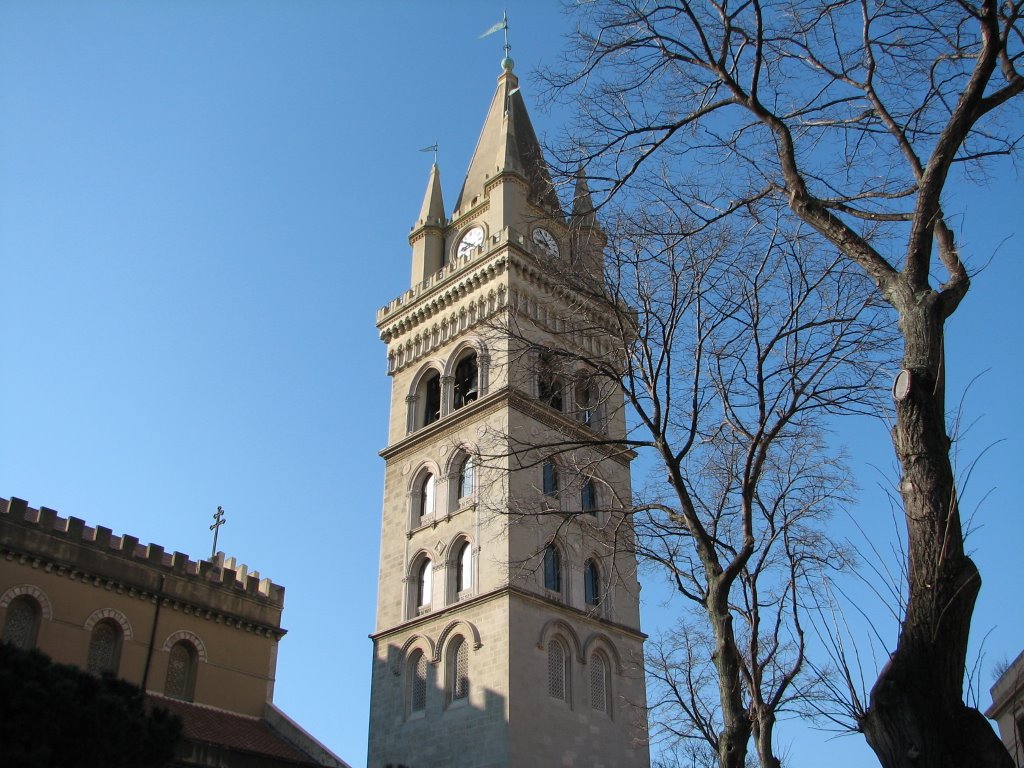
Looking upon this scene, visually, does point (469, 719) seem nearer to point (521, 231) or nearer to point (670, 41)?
point (521, 231)

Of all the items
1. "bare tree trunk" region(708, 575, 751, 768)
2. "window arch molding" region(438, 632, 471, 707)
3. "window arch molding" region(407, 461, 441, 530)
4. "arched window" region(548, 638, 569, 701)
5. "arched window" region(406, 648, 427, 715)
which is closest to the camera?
"bare tree trunk" region(708, 575, 751, 768)

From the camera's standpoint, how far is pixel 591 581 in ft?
109

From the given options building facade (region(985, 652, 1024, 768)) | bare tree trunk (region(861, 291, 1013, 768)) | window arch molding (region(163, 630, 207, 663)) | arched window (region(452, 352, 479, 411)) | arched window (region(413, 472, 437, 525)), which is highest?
arched window (region(452, 352, 479, 411))

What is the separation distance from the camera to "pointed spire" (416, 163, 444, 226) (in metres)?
42.7

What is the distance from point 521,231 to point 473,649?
Result: 51.7 feet

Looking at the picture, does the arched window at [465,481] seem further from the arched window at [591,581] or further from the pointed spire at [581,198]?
the pointed spire at [581,198]

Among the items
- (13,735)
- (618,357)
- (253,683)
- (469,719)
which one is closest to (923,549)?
(618,357)

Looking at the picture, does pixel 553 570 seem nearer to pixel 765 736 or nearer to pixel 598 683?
Result: pixel 598 683

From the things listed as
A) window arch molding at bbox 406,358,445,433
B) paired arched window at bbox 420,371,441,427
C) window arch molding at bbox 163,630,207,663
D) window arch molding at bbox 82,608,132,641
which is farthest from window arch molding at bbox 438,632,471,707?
window arch molding at bbox 82,608,132,641

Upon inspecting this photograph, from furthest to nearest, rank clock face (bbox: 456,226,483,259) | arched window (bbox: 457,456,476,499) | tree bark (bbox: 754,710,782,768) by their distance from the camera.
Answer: clock face (bbox: 456,226,483,259)
arched window (bbox: 457,456,476,499)
tree bark (bbox: 754,710,782,768)

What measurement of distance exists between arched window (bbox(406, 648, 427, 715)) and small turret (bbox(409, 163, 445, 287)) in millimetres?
15146

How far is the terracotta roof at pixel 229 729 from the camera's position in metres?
26.7

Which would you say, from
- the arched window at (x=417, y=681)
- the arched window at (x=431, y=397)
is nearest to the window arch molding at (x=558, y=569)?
the arched window at (x=417, y=681)

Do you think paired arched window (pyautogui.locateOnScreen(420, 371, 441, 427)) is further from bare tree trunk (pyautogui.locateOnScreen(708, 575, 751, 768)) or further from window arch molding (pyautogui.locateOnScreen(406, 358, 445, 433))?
bare tree trunk (pyautogui.locateOnScreen(708, 575, 751, 768))
